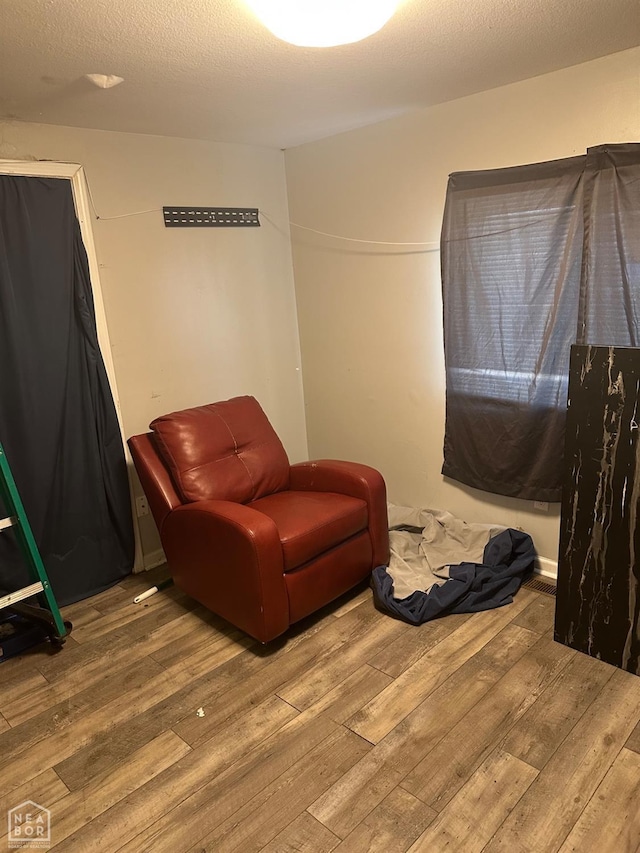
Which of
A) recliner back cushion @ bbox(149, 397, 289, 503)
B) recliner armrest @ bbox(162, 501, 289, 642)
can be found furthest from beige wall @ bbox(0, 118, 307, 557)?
recliner armrest @ bbox(162, 501, 289, 642)

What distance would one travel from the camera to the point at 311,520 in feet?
8.39

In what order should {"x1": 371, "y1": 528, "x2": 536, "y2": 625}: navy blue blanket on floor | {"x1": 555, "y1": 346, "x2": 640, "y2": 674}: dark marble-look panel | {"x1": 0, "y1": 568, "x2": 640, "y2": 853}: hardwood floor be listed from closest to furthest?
{"x1": 0, "y1": 568, "x2": 640, "y2": 853}: hardwood floor, {"x1": 555, "y1": 346, "x2": 640, "y2": 674}: dark marble-look panel, {"x1": 371, "y1": 528, "x2": 536, "y2": 625}: navy blue blanket on floor

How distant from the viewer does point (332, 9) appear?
1.50 metres

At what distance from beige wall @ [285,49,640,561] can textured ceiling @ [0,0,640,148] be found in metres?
0.13

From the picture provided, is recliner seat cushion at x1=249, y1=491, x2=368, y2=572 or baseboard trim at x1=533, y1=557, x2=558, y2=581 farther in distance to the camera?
baseboard trim at x1=533, y1=557, x2=558, y2=581

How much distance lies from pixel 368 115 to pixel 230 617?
2.47 meters

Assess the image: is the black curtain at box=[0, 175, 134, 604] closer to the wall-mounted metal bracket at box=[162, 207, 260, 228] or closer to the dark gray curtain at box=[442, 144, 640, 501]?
the wall-mounted metal bracket at box=[162, 207, 260, 228]

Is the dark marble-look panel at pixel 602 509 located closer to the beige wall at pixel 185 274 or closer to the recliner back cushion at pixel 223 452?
the recliner back cushion at pixel 223 452

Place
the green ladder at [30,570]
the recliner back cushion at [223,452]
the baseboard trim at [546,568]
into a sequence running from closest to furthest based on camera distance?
the green ladder at [30,570] → the recliner back cushion at [223,452] → the baseboard trim at [546,568]

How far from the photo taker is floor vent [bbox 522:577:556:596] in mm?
2750

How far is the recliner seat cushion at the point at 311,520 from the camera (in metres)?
2.44

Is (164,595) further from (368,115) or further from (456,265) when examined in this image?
(368,115)

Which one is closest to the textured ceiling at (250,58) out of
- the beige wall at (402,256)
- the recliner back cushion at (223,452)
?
the beige wall at (402,256)

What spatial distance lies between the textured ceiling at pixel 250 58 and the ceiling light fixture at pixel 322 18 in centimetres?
16
